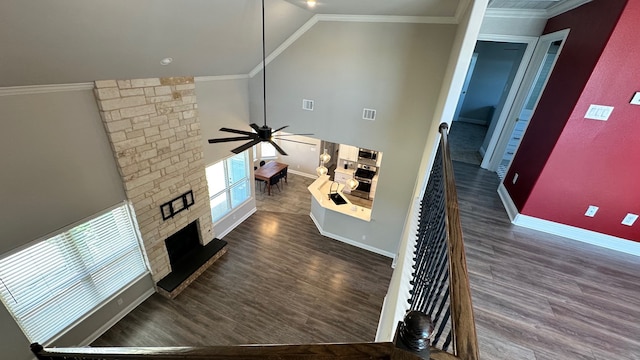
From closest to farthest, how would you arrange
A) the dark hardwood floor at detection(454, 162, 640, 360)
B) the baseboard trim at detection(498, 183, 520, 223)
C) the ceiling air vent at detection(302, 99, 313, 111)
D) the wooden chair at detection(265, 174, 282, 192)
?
1. the dark hardwood floor at detection(454, 162, 640, 360)
2. the baseboard trim at detection(498, 183, 520, 223)
3. the ceiling air vent at detection(302, 99, 313, 111)
4. the wooden chair at detection(265, 174, 282, 192)

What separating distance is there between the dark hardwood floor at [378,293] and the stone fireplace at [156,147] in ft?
4.00

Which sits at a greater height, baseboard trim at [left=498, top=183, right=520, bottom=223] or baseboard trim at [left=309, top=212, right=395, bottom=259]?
baseboard trim at [left=498, top=183, right=520, bottom=223]

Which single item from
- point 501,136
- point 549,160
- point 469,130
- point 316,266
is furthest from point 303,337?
point 469,130

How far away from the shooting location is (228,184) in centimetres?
636

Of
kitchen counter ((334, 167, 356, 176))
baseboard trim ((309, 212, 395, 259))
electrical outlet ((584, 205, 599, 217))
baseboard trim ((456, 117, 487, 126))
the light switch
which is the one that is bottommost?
baseboard trim ((309, 212, 395, 259))

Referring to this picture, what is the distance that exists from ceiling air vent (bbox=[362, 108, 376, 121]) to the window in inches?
131

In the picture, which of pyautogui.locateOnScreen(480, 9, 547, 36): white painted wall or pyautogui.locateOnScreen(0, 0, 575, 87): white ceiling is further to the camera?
pyautogui.locateOnScreen(480, 9, 547, 36): white painted wall

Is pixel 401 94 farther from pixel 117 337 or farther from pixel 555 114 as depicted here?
pixel 117 337

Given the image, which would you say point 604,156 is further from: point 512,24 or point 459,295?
point 459,295

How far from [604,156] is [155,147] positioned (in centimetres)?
601

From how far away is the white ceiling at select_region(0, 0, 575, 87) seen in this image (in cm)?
221

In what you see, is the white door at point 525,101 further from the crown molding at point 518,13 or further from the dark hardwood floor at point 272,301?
the dark hardwood floor at point 272,301

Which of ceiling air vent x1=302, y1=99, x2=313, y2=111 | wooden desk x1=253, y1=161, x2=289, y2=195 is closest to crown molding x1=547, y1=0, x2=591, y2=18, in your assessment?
ceiling air vent x1=302, y1=99, x2=313, y2=111

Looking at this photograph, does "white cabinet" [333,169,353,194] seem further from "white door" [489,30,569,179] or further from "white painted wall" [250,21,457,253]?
"white door" [489,30,569,179]
